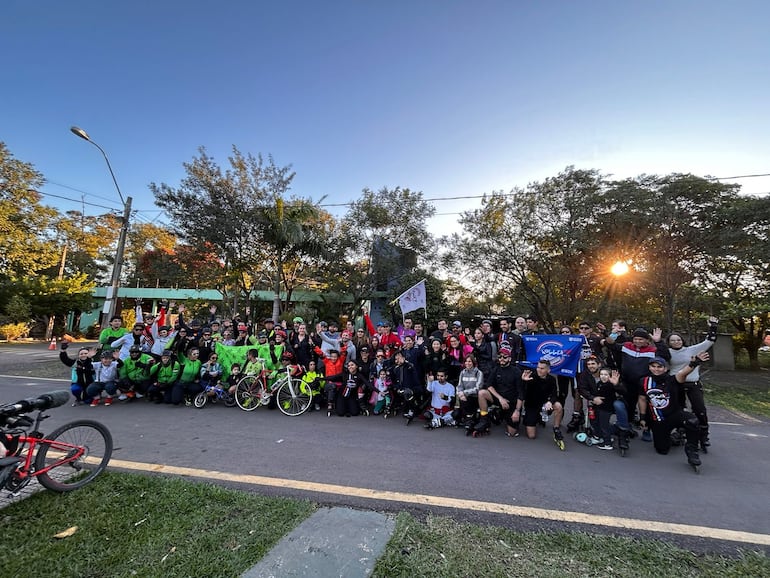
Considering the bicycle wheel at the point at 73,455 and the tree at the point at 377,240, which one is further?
the tree at the point at 377,240

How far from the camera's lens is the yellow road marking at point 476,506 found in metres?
2.99

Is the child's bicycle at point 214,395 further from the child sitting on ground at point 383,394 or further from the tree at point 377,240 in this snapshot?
the tree at point 377,240

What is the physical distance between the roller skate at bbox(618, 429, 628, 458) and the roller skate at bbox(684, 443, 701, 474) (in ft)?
2.13

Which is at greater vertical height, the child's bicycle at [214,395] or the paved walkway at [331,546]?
the child's bicycle at [214,395]

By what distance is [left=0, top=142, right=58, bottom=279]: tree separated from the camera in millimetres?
21984

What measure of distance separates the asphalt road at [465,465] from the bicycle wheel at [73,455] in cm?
69

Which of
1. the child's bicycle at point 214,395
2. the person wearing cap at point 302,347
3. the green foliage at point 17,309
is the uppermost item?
the green foliage at point 17,309

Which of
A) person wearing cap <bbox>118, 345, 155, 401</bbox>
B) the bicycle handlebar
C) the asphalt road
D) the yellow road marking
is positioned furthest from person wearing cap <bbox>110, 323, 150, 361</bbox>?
the bicycle handlebar

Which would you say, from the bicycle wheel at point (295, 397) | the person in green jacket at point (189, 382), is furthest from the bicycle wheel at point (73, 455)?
the person in green jacket at point (189, 382)

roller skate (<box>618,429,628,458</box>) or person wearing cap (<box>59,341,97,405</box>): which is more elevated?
person wearing cap (<box>59,341,97,405</box>)

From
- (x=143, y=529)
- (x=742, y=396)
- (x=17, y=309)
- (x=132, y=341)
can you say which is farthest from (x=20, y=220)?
(x=742, y=396)

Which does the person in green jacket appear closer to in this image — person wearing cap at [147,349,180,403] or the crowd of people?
the crowd of people

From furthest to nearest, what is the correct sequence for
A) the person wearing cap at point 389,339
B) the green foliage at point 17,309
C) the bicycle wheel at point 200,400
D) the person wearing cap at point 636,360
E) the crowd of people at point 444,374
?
the green foliage at point 17,309
the person wearing cap at point 389,339
the bicycle wheel at point 200,400
the person wearing cap at point 636,360
the crowd of people at point 444,374

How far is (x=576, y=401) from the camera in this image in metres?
6.06
